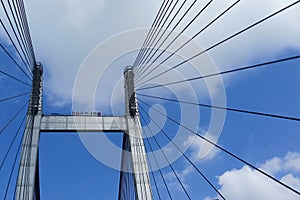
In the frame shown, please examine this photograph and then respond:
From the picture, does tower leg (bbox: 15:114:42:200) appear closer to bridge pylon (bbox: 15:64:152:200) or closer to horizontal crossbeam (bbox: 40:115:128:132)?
bridge pylon (bbox: 15:64:152:200)

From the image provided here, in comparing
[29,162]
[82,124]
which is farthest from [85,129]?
[29,162]

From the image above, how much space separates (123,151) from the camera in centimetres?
1295

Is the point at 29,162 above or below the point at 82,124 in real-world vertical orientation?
below

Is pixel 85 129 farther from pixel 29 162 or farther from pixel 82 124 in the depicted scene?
pixel 29 162

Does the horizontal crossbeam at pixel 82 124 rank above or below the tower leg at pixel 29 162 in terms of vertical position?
above

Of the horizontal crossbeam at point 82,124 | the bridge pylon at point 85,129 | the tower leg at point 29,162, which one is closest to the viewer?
the tower leg at point 29,162

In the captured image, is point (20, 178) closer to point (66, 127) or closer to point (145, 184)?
point (66, 127)

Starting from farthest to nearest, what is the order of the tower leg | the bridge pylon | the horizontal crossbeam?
1. the horizontal crossbeam
2. the bridge pylon
3. the tower leg

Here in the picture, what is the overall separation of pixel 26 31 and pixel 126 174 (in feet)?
18.5

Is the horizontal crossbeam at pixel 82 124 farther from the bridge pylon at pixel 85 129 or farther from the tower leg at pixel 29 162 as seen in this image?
the tower leg at pixel 29 162

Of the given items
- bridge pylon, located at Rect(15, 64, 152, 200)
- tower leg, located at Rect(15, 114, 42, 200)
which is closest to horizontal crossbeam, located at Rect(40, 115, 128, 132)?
bridge pylon, located at Rect(15, 64, 152, 200)

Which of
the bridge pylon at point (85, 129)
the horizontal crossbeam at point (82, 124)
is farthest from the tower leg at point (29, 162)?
the horizontal crossbeam at point (82, 124)

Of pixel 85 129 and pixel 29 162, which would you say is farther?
pixel 85 129

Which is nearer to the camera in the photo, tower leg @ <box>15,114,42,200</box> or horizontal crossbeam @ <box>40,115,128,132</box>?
tower leg @ <box>15,114,42,200</box>
